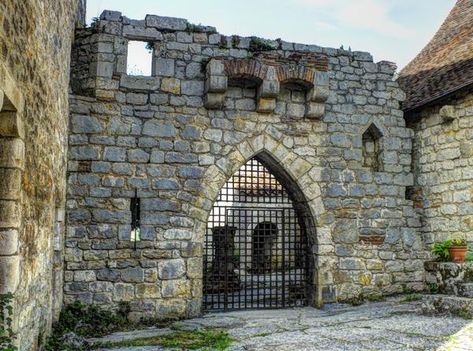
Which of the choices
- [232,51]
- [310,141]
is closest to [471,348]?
[310,141]

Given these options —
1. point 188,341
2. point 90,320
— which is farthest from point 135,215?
point 188,341

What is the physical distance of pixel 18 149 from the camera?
115 inches

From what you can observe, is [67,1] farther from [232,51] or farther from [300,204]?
[300,204]

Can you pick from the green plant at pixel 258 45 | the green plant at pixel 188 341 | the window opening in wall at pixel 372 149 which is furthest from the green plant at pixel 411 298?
the green plant at pixel 258 45

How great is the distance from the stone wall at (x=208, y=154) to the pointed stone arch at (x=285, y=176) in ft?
0.06

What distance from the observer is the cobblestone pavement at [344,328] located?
4438mm

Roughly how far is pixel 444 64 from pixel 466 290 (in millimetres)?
3855

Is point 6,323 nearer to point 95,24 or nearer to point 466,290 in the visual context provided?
point 95,24

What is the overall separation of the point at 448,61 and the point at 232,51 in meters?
3.69

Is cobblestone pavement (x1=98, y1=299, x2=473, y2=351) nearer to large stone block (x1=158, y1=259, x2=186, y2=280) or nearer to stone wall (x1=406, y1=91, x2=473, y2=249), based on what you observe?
large stone block (x1=158, y1=259, x2=186, y2=280)

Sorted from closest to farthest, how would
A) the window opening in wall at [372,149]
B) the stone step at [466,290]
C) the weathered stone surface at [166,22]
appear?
the stone step at [466,290] → the weathered stone surface at [166,22] → the window opening in wall at [372,149]

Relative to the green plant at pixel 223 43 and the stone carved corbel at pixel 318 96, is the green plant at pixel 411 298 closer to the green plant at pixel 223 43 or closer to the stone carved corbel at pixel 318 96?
the stone carved corbel at pixel 318 96

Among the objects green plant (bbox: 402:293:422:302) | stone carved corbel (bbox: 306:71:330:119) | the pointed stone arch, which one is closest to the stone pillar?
the pointed stone arch

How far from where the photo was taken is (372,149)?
780cm
